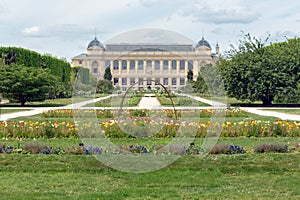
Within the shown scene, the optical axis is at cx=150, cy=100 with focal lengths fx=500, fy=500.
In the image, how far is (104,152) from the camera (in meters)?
7.98

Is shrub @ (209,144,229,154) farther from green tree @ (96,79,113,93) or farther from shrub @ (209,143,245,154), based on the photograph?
green tree @ (96,79,113,93)

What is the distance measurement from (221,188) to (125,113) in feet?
33.6

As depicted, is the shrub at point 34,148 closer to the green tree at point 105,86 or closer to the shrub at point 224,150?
the shrub at point 224,150

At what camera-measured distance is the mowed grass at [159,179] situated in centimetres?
591

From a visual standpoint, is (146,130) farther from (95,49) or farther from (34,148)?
(95,49)

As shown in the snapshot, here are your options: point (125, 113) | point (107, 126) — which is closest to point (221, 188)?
point (107, 126)

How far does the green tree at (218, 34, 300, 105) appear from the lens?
23703 millimetres

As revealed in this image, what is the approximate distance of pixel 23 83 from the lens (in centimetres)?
2409

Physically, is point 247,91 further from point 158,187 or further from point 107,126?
point 158,187

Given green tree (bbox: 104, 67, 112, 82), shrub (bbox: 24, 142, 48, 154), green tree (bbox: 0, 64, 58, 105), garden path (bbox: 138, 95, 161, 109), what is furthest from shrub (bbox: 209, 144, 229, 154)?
green tree (bbox: 0, 64, 58, 105)

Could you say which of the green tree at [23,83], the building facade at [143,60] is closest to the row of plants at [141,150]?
the building facade at [143,60]

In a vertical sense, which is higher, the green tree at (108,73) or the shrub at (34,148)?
the green tree at (108,73)

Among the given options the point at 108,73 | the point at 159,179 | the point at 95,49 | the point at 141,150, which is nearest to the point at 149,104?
the point at 108,73

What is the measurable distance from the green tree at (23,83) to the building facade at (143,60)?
2.28 m
